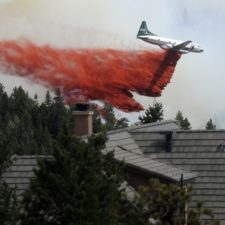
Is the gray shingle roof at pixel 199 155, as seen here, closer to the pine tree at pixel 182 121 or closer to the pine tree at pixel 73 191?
the pine tree at pixel 73 191

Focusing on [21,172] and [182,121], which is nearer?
[21,172]

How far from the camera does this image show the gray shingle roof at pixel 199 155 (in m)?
34.2

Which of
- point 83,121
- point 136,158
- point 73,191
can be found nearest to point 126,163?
point 136,158

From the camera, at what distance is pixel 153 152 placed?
3641cm

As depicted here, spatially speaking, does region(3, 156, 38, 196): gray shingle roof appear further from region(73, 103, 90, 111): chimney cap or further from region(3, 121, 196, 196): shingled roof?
region(73, 103, 90, 111): chimney cap

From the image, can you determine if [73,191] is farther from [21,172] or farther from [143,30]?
[143,30]

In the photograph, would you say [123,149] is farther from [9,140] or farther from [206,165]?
[9,140]

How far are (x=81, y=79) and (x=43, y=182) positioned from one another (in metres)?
64.1

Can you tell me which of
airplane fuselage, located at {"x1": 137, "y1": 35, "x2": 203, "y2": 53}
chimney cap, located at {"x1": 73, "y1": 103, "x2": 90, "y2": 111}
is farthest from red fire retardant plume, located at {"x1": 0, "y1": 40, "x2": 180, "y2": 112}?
chimney cap, located at {"x1": 73, "y1": 103, "x2": 90, "y2": 111}

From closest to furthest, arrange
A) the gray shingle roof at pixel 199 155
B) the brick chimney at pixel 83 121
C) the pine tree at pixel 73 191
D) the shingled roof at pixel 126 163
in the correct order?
the pine tree at pixel 73 191, the shingled roof at pixel 126 163, the gray shingle roof at pixel 199 155, the brick chimney at pixel 83 121

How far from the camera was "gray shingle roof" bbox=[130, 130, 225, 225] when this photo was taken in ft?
112

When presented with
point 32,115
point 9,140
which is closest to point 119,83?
point 9,140

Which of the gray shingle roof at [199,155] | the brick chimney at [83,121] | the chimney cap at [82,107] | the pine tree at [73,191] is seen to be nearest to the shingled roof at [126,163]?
the gray shingle roof at [199,155]

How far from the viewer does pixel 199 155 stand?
35406mm
